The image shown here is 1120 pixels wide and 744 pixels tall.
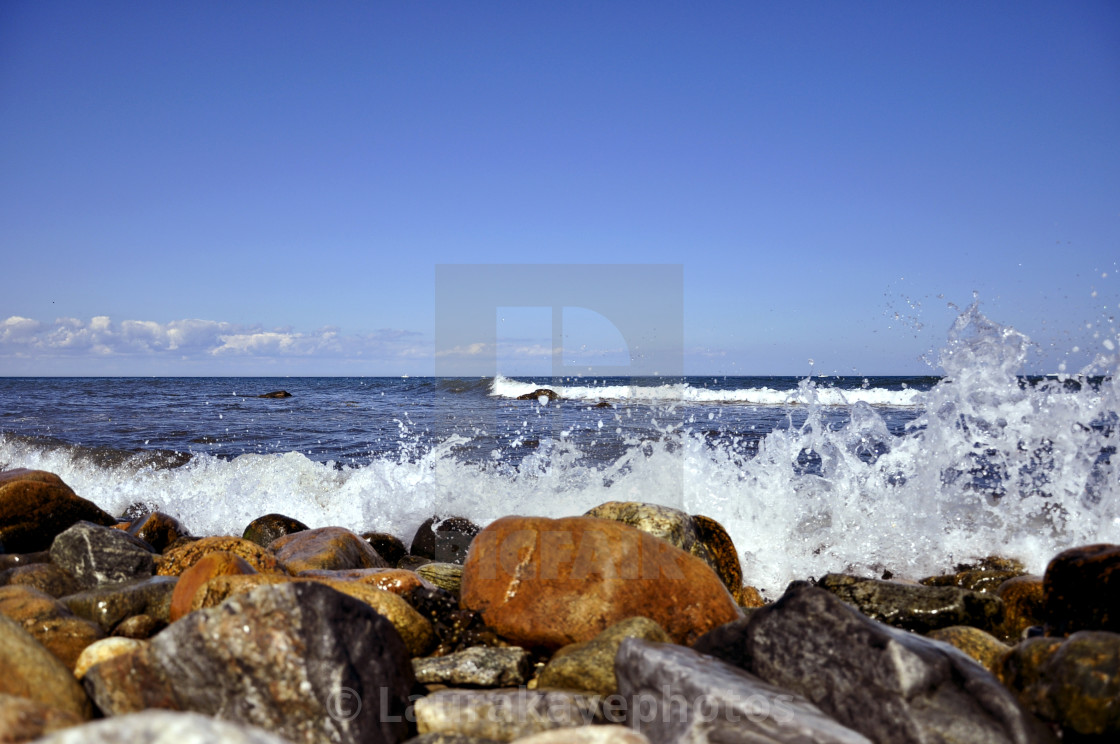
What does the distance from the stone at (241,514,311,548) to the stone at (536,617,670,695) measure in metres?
3.89

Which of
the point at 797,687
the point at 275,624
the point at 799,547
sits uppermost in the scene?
the point at 275,624

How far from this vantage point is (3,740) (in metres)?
1.53

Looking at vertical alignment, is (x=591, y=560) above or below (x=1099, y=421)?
below

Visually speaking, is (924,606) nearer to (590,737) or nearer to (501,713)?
(501,713)

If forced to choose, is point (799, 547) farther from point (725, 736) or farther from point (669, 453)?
point (725, 736)

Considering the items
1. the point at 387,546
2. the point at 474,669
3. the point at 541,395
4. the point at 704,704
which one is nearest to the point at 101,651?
the point at 474,669

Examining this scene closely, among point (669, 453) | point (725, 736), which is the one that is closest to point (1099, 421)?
point (669, 453)

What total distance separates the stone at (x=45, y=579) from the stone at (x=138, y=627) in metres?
0.87

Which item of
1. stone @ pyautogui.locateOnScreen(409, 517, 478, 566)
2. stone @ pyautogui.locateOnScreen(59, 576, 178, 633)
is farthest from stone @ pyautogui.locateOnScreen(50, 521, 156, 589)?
stone @ pyautogui.locateOnScreen(409, 517, 478, 566)

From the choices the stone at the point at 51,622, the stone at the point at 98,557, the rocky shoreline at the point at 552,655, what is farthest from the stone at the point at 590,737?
the stone at the point at 98,557

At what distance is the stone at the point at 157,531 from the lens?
577 cm

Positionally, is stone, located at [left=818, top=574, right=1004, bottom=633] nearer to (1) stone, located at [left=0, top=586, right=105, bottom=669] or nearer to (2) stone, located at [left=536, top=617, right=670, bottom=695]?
(2) stone, located at [left=536, top=617, right=670, bottom=695]

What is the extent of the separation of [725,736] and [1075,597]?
7.65ft

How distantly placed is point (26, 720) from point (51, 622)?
1767mm
